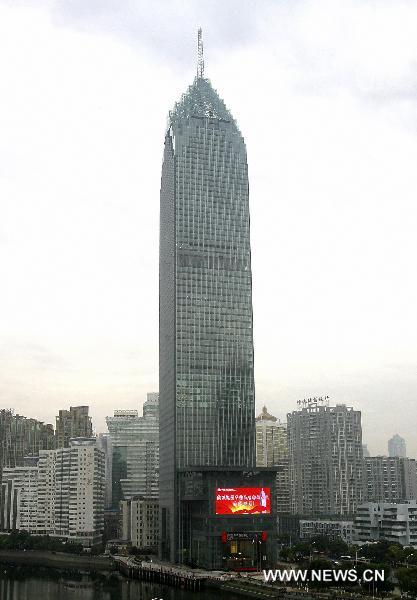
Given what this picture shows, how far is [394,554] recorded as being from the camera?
530 ft

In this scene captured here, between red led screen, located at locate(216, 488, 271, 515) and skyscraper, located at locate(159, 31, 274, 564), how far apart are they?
480 inches

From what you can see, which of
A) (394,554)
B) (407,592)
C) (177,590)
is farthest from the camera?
(394,554)

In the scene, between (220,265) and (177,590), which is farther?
(220,265)

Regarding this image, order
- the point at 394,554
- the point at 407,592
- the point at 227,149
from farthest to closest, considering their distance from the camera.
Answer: the point at 227,149 → the point at 394,554 → the point at 407,592

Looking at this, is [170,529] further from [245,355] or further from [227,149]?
[227,149]

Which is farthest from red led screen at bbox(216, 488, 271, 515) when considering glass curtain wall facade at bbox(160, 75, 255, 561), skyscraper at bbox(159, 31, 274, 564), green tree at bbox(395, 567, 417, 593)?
green tree at bbox(395, 567, 417, 593)

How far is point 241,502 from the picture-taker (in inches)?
6147

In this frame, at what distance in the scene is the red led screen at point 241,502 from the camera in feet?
510

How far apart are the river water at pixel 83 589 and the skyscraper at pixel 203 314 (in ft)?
65.5

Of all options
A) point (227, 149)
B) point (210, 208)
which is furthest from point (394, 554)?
point (227, 149)

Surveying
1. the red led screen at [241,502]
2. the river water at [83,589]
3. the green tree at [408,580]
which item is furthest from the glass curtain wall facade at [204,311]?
the green tree at [408,580]

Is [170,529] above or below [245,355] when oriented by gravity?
below

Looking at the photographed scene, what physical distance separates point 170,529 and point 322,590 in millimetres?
67319

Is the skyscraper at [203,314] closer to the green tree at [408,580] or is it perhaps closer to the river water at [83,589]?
the river water at [83,589]
